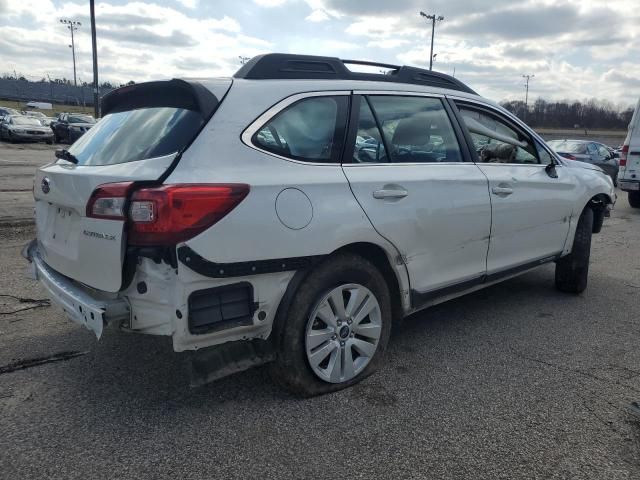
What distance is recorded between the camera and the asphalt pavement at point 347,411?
256cm

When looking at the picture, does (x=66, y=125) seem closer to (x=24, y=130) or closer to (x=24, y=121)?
(x=24, y=121)

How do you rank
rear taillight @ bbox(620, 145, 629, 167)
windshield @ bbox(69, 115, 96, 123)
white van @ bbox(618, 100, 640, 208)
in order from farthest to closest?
windshield @ bbox(69, 115, 96, 123), rear taillight @ bbox(620, 145, 629, 167), white van @ bbox(618, 100, 640, 208)

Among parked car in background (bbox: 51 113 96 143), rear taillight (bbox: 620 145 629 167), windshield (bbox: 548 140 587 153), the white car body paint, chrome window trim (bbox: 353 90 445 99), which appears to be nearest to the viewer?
the white car body paint

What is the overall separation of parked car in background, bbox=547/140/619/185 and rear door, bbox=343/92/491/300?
14384 mm

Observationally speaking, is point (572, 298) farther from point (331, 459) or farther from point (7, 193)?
point (7, 193)

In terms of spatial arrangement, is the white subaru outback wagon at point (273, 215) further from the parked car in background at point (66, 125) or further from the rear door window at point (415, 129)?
the parked car in background at point (66, 125)

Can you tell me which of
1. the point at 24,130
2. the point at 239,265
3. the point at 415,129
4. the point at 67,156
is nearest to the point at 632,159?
the point at 415,129

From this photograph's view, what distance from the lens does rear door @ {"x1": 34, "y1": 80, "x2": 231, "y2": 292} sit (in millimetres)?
2658

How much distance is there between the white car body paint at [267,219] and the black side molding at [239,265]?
0.02 m

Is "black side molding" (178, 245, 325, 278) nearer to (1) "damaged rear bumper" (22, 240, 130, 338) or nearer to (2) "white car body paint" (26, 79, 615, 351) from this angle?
(2) "white car body paint" (26, 79, 615, 351)

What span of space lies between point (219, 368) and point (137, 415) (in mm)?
573

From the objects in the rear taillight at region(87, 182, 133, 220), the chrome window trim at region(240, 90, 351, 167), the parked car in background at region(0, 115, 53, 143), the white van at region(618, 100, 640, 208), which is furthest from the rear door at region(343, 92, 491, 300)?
the parked car in background at region(0, 115, 53, 143)

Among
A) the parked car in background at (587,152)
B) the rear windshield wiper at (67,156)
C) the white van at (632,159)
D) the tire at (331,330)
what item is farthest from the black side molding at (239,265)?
the parked car in background at (587,152)

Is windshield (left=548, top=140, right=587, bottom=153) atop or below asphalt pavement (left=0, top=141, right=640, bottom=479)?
atop
